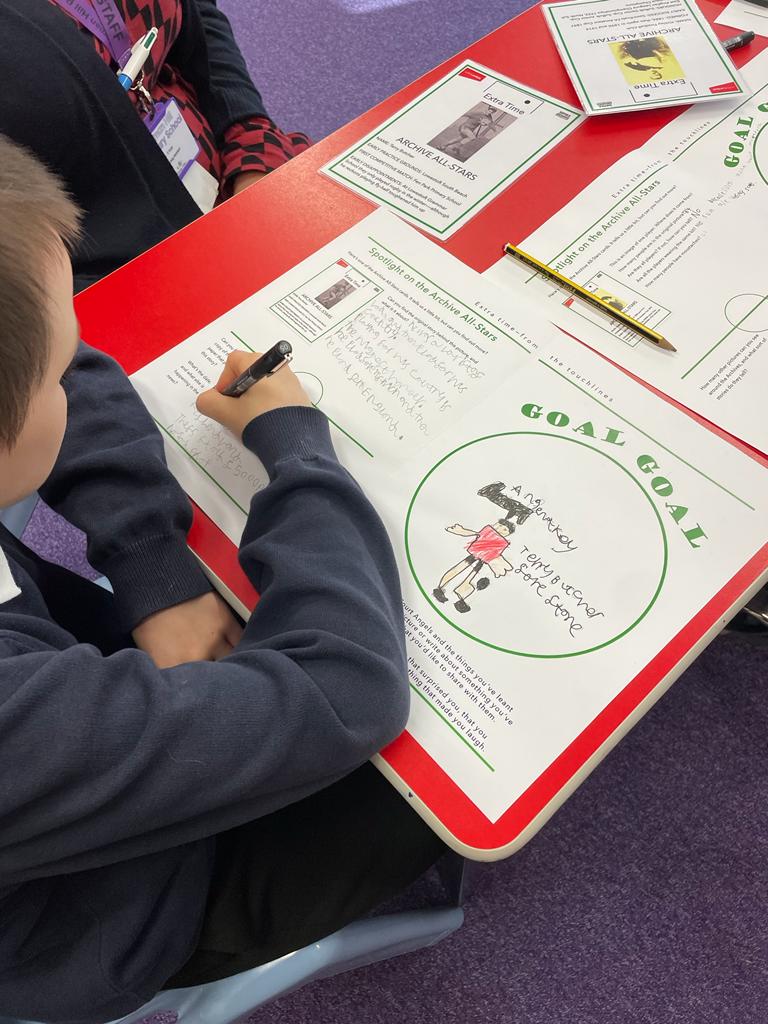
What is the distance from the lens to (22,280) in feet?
1.51

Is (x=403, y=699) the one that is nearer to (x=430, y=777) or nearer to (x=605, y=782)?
(x=430, y=777)

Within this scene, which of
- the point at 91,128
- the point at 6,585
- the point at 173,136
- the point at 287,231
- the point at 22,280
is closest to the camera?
the point at 22,280

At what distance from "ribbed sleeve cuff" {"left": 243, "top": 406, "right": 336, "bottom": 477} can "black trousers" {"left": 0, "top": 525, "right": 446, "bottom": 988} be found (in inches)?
9.8

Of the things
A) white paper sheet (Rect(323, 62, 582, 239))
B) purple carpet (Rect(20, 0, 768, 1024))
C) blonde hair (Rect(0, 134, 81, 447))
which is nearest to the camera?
blonde hair (Rect(0, 134, 81, 447))

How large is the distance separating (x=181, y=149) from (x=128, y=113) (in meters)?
0.17

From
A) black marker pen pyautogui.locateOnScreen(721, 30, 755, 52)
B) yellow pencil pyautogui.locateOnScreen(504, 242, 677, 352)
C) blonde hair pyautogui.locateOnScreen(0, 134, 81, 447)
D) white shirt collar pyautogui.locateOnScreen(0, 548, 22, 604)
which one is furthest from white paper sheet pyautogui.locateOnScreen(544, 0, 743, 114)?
white shirt collar pyautogui.locateOnScreen(0, 548, 22, 604)

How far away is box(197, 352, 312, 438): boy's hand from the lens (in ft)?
2.10

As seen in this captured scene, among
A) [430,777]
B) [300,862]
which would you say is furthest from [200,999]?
[430,777]

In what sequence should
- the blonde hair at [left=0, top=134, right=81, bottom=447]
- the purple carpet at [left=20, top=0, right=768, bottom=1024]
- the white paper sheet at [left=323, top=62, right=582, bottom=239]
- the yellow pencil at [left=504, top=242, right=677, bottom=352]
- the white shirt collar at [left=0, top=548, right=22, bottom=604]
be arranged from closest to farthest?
the blonde hair at [left=0, top=134, right=81, bottom=447] < the white shirt collar at [left=0, top=548, right=22, bottom=604] < the yellow pencil at [left=504, top=242, right=677, bottom=352] < the white paper sheet at [left=323, top=62, right=582, bottom=239] < the purple carpet at [left=20, top=0, right=768, bottom=1024]

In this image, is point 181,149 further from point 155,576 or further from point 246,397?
point 155,576

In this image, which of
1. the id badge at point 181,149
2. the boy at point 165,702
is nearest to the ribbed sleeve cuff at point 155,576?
the boy at point 165,702

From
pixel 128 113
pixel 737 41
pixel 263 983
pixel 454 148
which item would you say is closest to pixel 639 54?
pixel 737 41

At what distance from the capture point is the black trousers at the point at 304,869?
64 centimetres

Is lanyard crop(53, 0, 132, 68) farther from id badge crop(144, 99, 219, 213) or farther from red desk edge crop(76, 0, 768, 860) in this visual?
red desk edge crop(76, 0, 768, 860)
